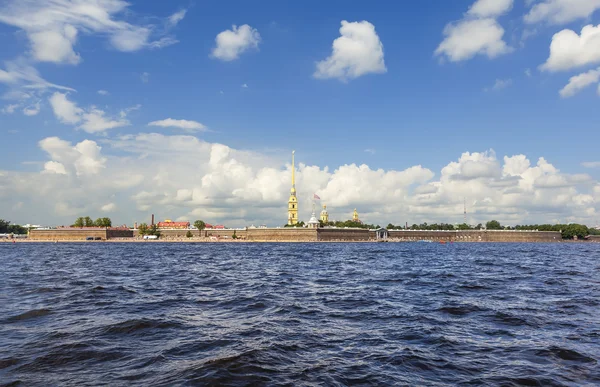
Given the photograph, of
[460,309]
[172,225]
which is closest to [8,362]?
[460,309]

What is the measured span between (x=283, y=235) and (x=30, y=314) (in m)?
146

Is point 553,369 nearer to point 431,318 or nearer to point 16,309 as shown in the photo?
point 431,318

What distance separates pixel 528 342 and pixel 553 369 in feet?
6.64

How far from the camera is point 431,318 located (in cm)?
1255

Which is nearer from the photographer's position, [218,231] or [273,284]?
[273,284]

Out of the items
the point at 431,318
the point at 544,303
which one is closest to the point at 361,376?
the point at 431,318

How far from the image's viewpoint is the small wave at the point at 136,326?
428 inches

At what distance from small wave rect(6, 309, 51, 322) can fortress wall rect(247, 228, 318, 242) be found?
14150 centimetres

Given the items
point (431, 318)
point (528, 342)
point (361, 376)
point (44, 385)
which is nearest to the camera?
point (44, 385)

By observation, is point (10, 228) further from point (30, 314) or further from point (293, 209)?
point (30, 314)

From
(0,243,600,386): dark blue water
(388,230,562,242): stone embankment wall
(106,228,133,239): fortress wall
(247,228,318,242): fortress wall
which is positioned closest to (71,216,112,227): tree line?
(106,228,133,239): fortress wall

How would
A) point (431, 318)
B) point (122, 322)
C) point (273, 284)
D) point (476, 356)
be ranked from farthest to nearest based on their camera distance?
point (273, 284)
point (431, 318)
point (122, 322)
point (476, 356)

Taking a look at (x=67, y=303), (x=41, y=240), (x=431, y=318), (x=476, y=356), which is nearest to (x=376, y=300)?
(x=431, y=318)

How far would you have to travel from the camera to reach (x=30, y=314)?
13.1m
